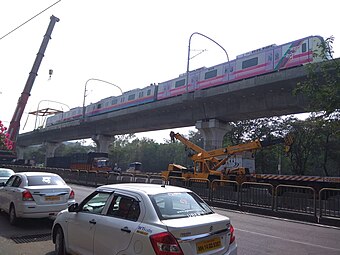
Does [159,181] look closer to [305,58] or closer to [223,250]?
[305,58]

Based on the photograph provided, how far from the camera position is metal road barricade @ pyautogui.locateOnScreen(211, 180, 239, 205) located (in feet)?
49.7

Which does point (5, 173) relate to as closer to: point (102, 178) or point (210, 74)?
point (102, 178)

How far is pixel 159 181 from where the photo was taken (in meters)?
22.2

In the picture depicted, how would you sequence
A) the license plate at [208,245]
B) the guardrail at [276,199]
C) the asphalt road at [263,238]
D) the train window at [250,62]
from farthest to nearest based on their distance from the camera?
the train window at [250,62], the guardrail at [276,199], the asphalt road at [263,238], the license plate at [208,245]

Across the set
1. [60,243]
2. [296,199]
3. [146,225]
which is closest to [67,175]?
[296,199]

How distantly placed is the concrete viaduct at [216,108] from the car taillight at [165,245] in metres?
18.9

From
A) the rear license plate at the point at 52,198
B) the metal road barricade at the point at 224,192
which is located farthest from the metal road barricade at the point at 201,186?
the rear license plate at the point at 52,198

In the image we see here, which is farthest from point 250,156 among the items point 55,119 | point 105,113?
point 55,119

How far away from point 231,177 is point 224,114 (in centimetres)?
882

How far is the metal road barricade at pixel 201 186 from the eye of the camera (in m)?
16.8

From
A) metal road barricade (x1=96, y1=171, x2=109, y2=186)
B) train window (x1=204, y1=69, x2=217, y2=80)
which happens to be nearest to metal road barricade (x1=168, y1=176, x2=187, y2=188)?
metal road barricade (x1=96, y1=171, x2=109, y2=186)

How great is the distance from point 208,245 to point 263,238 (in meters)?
4.70

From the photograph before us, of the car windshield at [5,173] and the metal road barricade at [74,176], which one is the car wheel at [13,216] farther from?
the metal road barricade at [74,176]

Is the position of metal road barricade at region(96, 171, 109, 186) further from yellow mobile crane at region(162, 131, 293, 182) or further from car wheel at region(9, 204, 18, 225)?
car wheel at region(9, 204, 18, 225)
